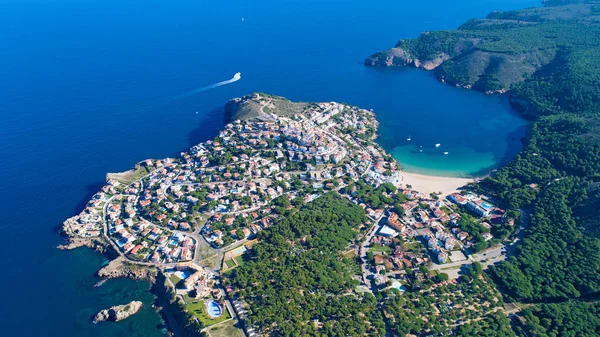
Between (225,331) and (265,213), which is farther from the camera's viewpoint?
(265,213)

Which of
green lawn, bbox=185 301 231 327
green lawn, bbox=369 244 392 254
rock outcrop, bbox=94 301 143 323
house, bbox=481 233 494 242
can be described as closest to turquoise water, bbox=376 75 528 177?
house, bbox=481 233 494 242

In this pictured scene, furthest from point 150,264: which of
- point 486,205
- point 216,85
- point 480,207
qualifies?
point 216,85

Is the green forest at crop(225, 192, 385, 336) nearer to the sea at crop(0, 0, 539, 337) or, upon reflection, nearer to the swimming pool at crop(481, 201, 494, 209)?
the sea at crop(0, 0, 539, 337)

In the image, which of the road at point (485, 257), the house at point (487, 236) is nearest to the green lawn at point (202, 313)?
the road at point (485, 257)

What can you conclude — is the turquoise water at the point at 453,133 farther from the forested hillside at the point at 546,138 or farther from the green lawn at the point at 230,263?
the green lawn at the point at 230,263

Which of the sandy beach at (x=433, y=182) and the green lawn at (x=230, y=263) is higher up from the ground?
the green lawn at (x=230, y=263)

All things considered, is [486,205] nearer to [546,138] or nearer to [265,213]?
[546,138]
